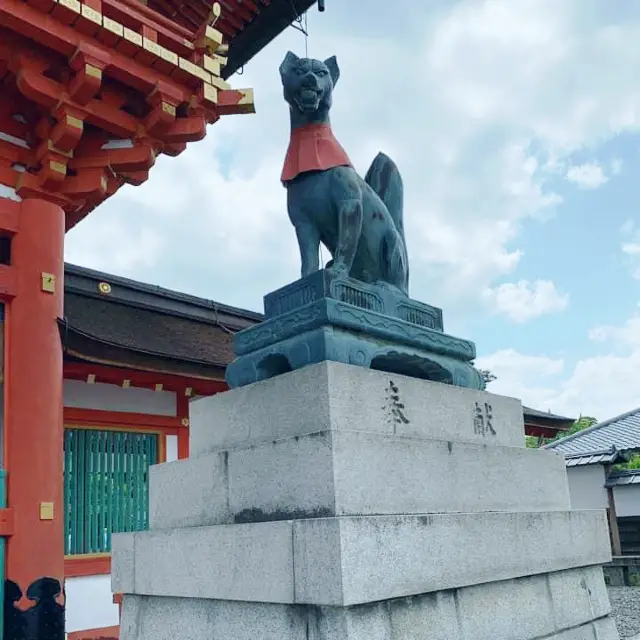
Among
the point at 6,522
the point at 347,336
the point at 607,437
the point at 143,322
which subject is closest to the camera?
the point at 347,336

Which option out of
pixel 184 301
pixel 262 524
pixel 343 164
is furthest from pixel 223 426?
pixel 184 301

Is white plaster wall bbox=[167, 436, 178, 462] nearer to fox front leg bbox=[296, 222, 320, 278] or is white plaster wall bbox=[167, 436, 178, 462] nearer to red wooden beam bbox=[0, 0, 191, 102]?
red wooden beam bbox=[0, 0, 191, 102]

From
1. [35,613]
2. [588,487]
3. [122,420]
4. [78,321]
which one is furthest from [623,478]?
[35,613]

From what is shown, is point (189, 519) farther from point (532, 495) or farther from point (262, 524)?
point (532, 495)

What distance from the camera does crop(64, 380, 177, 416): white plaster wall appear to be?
23.0ft

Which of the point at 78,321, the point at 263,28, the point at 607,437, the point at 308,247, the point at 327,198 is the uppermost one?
the point at 263,28

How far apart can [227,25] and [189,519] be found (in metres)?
7.42

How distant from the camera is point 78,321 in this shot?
7234mm

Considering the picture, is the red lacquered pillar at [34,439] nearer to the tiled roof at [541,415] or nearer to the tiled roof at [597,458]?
the tiled roof at [541,415]

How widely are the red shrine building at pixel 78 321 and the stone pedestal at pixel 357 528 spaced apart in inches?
98.0

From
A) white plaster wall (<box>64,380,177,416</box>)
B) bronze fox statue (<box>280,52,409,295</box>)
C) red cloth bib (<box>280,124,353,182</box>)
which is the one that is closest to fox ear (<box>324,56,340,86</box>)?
bronze fox statue (<box>280,52,409,295</box>)

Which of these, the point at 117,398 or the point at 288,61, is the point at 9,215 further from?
the point at 288,61

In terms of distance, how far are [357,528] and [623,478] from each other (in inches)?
485

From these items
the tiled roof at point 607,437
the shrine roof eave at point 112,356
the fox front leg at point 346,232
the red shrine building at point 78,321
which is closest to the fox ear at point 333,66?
the fox front leg at point 346,232
